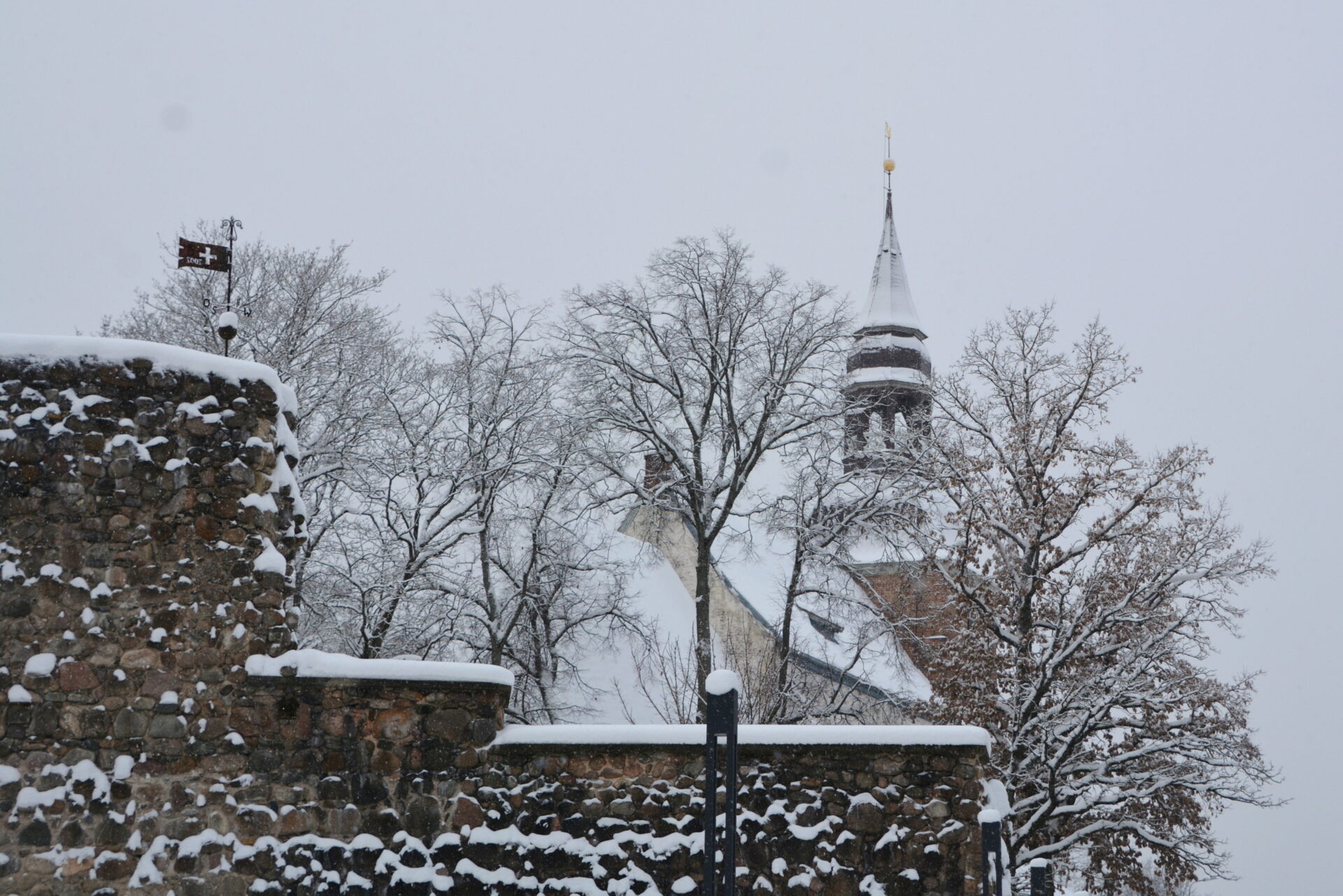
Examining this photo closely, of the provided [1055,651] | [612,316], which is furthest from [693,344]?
[1055,651]

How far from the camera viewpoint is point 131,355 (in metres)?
7.39

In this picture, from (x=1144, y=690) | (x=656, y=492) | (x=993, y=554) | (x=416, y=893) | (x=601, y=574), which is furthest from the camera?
(x=601, y=574)

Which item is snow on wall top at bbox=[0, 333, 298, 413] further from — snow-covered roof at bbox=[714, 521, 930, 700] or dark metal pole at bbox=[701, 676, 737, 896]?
snow-covered roof at bbox=[714, 521, 930, 700]

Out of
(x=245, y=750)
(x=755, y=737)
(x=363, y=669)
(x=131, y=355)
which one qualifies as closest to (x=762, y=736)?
(x=755, y=737)

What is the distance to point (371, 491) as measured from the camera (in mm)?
21000

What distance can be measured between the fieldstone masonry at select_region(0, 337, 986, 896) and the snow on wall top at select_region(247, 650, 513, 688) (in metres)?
0.04

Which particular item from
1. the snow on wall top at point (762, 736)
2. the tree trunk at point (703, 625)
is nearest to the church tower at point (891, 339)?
the tree trunk at point (703, 625)

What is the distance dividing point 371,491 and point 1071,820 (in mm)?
12710

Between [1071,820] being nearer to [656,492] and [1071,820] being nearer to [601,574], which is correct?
[656,492]

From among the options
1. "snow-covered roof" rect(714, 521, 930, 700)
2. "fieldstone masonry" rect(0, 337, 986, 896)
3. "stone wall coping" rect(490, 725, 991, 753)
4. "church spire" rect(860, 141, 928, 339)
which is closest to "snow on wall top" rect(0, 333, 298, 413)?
"fieldstone masonry" rect(0, 337, 986, 896)

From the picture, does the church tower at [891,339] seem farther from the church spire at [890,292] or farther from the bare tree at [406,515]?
the bare tree at [406,515]

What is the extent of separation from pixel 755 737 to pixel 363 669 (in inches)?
97.8

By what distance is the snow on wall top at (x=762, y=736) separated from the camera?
7.57 meters

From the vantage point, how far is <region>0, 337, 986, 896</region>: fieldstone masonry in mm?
7094
